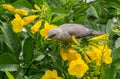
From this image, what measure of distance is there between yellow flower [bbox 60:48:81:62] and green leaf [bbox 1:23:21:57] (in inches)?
5.2

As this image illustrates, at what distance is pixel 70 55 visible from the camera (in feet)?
2.81

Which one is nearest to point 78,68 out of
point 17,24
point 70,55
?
point 70,55

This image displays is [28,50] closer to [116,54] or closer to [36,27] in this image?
[36,27]

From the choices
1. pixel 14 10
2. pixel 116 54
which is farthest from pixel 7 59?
pixel 116 54

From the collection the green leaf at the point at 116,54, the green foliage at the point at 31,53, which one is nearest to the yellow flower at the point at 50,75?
the green foliage at the point at 31,53

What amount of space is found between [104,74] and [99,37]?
0.08 meters

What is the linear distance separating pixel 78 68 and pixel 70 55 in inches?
2.4

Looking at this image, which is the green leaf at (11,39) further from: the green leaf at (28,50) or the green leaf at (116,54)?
the green leaf at (116,54)

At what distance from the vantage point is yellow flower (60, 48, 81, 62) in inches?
33.2

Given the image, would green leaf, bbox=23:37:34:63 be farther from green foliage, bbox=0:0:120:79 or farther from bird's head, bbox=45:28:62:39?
bird's head, bbox=45:28:62:39

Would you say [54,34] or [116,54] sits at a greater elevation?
[54,34]

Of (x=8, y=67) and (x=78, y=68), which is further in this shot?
(x=8, y=67)

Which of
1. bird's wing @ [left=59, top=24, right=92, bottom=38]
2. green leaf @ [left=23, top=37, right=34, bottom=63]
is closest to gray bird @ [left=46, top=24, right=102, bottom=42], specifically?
bird's wing @ [left=59, top=24, right=92, bottom=38]

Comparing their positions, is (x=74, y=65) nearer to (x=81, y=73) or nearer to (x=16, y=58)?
(x=81, y=73)
